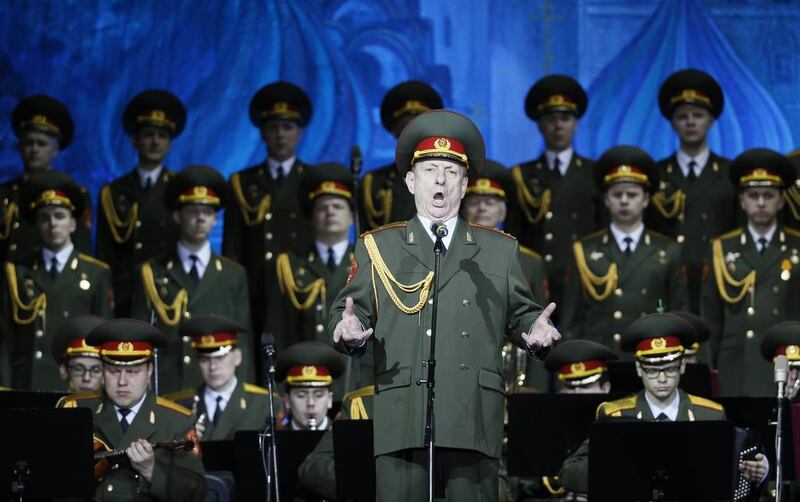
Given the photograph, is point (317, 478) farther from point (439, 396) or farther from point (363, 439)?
point (439, 396)

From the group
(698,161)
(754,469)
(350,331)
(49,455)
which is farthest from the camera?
(698,161)

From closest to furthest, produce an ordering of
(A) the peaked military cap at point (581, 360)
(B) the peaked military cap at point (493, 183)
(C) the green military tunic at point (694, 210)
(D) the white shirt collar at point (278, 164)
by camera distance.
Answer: (A) the peaked military cap at point (581, 360), (B) the peaked military cap at point (493, 183), (C) the green military tunic at point (694, 210), (D) the white shirt collar at point (278, 164)

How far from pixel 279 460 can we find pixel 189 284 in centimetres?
227

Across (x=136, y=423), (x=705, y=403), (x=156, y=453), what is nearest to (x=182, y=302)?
(x=136, y=423)

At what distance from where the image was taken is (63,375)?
9.76 meters

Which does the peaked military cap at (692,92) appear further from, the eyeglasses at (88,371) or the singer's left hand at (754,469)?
the eyeglasses at (88,371)

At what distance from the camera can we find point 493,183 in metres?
10.0

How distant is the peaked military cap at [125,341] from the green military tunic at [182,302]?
5.35ft

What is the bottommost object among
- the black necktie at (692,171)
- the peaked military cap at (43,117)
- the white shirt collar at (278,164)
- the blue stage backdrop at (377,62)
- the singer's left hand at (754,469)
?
the singer's left hand at (754,469)

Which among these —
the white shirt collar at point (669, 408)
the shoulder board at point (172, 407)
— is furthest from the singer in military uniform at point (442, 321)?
the shoulder board at point (172, 407)

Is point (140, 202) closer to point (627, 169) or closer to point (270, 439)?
point (627, 169)

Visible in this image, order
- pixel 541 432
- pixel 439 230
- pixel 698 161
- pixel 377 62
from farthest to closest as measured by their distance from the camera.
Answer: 1. pixel 377 62
2. pixel 698 161
3. pixel 541 432
4. pixel 439 230

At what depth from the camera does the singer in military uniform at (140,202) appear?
10.7m

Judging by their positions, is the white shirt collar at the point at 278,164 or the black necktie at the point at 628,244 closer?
the black necktie at the point at 628,244
